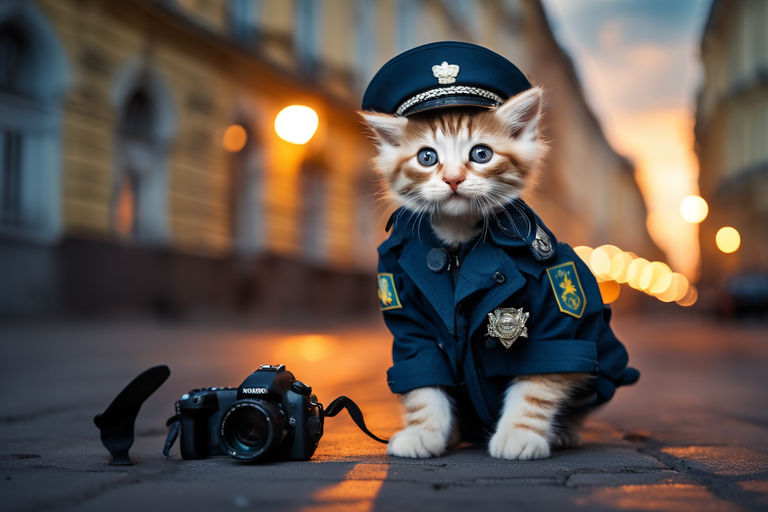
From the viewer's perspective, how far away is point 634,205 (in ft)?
285

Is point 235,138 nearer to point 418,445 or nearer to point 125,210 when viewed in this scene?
point 125,210

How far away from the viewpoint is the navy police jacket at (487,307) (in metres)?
2.42

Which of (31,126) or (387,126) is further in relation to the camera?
(31,126)

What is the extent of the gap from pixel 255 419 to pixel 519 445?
74 centimetres

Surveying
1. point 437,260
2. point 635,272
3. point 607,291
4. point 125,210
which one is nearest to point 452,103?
point 437,260

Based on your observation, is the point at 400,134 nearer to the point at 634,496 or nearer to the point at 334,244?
the point at 634,496

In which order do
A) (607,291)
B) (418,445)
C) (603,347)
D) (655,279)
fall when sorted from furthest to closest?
(655,279) < (607,291) < (603,347) < (418,445)

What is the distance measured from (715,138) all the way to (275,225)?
32.0 m

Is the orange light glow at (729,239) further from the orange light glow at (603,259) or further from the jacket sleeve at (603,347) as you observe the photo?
the jacket sleeve at (603,347)

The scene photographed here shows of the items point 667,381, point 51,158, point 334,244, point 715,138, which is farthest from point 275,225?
point 715,138

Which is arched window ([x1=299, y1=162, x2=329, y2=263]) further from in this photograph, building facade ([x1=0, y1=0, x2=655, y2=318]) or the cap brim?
the cap brim

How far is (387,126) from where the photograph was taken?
8.46 ft

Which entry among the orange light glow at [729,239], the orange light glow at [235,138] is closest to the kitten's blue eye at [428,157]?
the orange light glow at [235,138]

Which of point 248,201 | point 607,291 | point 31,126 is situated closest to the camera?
point 31,126
